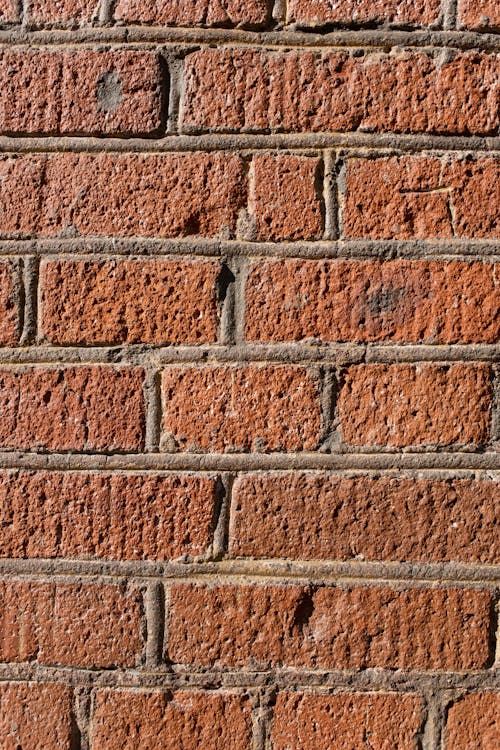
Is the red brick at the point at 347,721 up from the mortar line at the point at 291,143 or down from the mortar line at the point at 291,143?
down

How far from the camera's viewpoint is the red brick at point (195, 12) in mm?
708

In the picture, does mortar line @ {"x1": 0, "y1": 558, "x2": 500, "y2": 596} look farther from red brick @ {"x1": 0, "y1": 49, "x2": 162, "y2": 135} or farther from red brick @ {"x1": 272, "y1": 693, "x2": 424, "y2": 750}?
red brick @ {"x1": 0, "y1": 49, "x2": 162, "y2": 135}

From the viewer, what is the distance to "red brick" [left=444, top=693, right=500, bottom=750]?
68 cm

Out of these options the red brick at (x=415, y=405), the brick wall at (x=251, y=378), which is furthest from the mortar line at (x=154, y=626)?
the red brick at (x=415, y=405)

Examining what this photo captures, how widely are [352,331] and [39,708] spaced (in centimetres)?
50

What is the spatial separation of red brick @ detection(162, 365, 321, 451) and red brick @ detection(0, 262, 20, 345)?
17cm

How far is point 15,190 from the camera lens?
0.72 meters

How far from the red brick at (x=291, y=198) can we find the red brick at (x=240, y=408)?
0.46ft

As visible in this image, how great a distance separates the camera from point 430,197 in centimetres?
70

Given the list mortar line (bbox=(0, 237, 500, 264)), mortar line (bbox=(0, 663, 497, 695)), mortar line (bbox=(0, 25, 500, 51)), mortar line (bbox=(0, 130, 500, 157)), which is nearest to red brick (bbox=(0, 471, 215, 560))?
mortar line (bbox=(0, 663, 497, 695))

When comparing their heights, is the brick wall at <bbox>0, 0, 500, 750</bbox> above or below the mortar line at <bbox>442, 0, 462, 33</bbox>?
below

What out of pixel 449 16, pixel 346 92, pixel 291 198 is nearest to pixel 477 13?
pixel 449 16

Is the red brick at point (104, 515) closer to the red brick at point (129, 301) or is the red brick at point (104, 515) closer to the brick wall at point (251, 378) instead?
the brick wall at point (251, 378)

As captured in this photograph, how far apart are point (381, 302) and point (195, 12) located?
1.16ft
